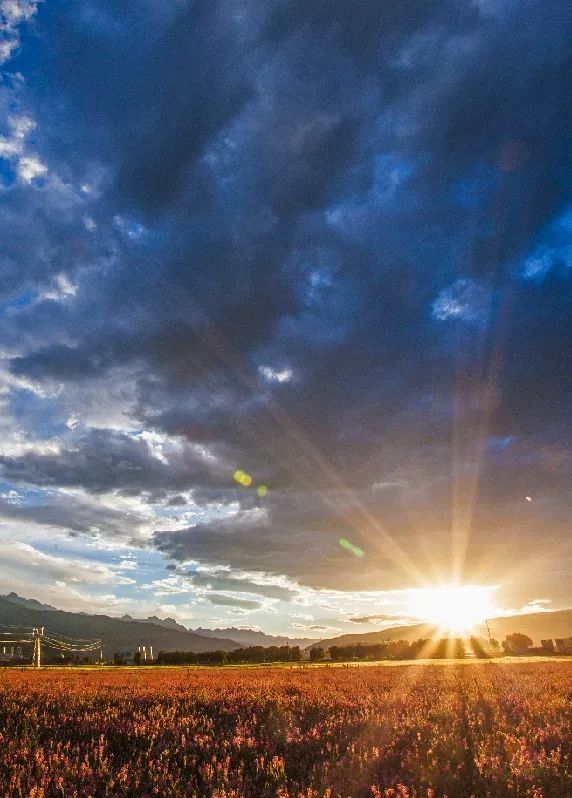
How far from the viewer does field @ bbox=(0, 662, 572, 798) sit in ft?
14.8

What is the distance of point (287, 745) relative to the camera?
5848mm

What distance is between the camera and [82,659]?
153 ft

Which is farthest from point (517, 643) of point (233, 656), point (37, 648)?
point (37, 648)

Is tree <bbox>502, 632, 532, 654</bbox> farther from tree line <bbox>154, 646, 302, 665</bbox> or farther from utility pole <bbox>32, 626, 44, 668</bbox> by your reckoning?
utility pole <bbox>32, 626, 44, 668</bbox>

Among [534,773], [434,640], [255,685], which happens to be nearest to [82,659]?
[434,640]

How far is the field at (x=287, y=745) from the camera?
14.8 feet

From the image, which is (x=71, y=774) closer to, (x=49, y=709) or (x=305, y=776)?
(x=305, y=776)

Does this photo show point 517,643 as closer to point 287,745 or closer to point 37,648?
point 37,648

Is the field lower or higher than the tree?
higher

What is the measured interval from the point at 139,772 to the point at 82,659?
160 feet

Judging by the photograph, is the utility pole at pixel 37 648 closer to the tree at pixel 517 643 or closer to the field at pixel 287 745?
the field at pixel 287 745

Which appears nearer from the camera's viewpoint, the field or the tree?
the field

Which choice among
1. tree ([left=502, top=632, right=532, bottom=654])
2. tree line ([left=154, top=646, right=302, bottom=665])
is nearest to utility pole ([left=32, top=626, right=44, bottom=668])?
tree line ([left=154, top=646, right=302, bottom=665])

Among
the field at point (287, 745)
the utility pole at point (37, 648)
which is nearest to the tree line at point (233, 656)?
the utility pole at point (37, 648)
